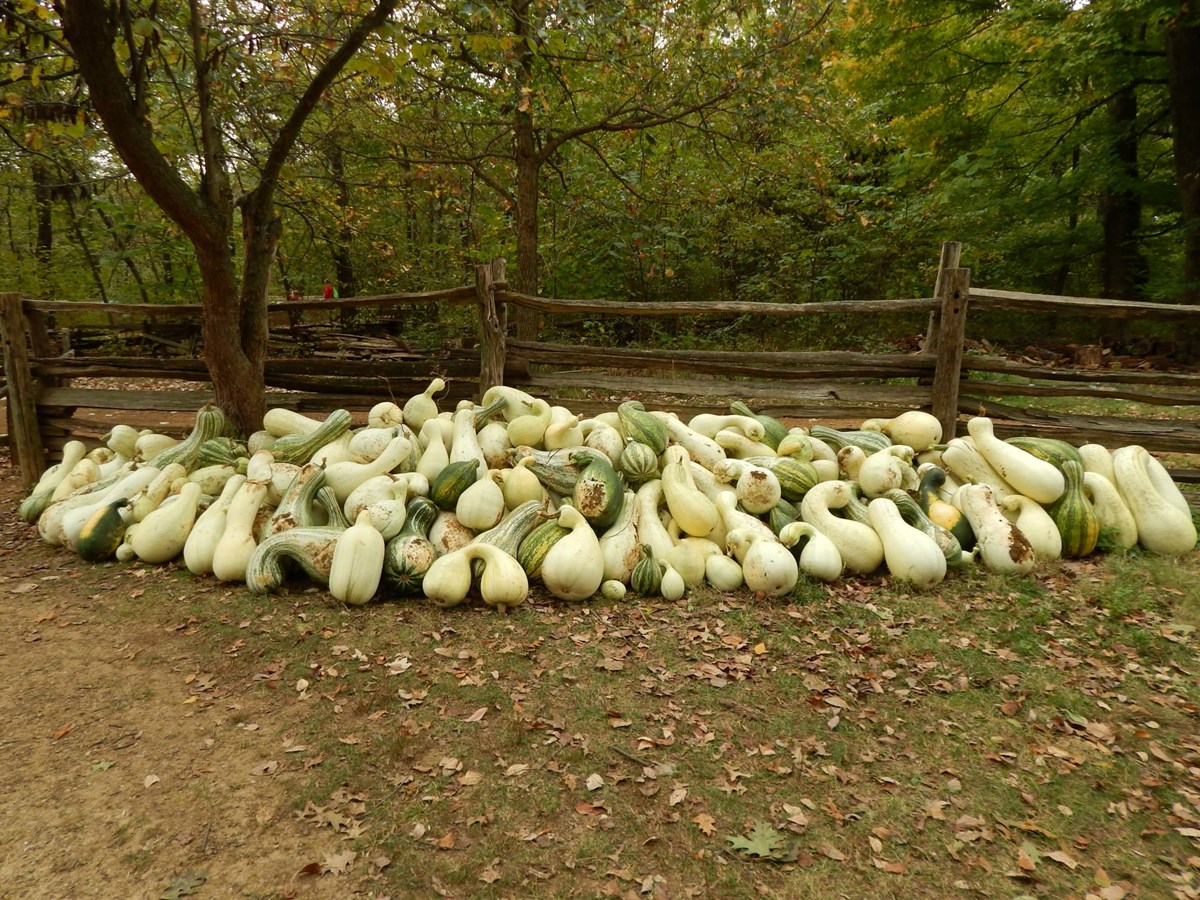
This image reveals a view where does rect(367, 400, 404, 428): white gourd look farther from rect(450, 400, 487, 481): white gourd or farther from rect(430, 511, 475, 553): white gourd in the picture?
rect(430, 511, 475, 553): white gourd

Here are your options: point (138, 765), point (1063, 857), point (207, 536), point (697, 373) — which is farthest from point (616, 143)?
point (1063, 857)

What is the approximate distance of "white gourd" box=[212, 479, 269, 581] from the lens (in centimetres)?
360

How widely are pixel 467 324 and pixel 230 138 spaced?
5.72 metres

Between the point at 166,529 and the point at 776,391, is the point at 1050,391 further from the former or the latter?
the point at 166,529

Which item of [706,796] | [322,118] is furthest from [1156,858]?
[322,118]

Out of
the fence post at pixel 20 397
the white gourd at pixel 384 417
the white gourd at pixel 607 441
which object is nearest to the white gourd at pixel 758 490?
the white gourd at pixel 607 441

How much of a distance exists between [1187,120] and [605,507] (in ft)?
34.0

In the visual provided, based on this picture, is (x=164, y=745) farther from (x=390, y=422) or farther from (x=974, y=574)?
(x=974, y=574)

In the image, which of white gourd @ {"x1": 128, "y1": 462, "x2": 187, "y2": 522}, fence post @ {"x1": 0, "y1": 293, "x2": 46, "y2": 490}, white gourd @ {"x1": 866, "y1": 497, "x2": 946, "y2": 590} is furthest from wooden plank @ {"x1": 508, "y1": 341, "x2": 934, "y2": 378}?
fence post @ {"x1": 0, "y1": 293, "x2": 46, "y2": 490}

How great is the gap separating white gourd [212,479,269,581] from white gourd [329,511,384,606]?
623 mm

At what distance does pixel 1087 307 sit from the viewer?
4.97m

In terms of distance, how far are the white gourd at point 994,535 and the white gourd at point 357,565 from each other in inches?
126

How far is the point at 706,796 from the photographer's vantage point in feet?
7.22

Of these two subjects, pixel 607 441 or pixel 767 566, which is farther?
pixel 607 441
